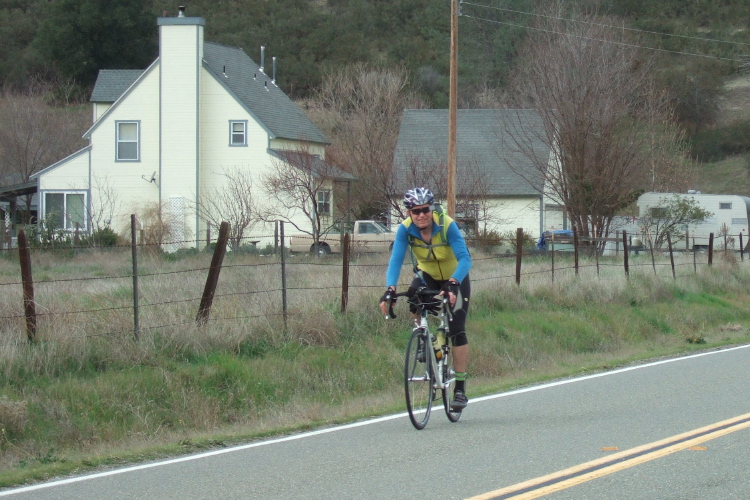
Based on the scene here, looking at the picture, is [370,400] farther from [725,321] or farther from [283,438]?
[725,321]

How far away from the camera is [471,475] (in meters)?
6.53

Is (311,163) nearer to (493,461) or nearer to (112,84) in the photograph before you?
(112,84)

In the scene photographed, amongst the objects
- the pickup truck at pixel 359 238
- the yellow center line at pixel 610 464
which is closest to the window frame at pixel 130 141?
the pickup truck at pixel 359 238

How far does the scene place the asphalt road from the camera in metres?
6.21

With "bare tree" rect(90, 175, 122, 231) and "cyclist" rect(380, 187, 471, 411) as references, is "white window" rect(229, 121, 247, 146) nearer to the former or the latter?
"bare tree" rect(90, 175, 122, 231)

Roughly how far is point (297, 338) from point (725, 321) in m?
12.7

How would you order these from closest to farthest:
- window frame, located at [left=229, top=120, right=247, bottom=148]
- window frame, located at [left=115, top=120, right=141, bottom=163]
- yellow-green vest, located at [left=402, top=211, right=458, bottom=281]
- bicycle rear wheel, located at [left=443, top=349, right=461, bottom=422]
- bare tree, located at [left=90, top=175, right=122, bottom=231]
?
yellow-green vest, located at [left=402, top=211, right=458, bottom=281]
bicycle rear wheel, located at [left=443, top=349, right=461, bottom=422]
bare tree, located at [left=90, top=175, right=122, bottom=231]
window frame, located at [left=229, top=120, right=247, bottom=148]
window frame, located at [left=115, top=120, right=141, bottom=163]

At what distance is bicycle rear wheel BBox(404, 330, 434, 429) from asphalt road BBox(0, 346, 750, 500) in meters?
0.16

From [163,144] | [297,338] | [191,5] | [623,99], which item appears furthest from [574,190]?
[191,5]

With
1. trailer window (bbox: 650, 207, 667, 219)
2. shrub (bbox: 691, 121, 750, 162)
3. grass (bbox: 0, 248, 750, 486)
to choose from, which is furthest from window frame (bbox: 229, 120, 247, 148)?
shrub (bbox: 691, 121, 750, 162)

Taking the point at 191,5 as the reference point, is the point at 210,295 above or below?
below

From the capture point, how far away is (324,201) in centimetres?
3700

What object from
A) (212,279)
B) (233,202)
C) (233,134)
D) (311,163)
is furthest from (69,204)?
(212,279)

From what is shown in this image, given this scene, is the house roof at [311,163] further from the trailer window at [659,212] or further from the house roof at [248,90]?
the trailer window at [659,212]
